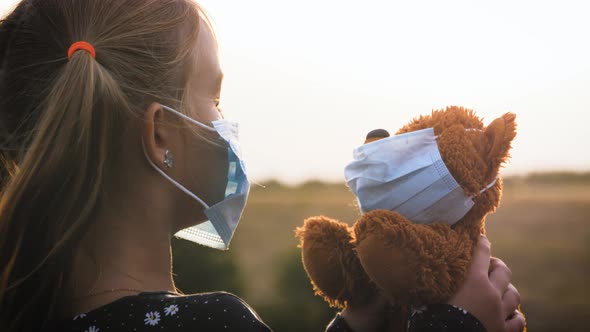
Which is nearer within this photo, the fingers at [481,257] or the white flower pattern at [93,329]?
the white flower pattern at [93,329]

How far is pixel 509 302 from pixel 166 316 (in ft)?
2.82

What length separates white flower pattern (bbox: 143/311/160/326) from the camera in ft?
A: 4.41

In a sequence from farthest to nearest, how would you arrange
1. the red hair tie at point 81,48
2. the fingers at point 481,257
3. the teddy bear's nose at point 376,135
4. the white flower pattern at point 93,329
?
the teddy bear's nose at point 376,135, the fingers at point 481,257, the red hair tie at point 81,48, the white flower pattern at point 93,329

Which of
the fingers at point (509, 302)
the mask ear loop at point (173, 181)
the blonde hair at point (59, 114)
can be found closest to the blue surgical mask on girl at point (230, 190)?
the mask ear loop at point (173, 181)

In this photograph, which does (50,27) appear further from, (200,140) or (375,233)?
(375,233)

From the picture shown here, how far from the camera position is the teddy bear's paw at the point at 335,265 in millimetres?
1772

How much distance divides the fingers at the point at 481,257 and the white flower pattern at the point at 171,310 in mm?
743

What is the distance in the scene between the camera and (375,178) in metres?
1.61

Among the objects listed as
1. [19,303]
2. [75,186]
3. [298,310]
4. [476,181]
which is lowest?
[298,310]

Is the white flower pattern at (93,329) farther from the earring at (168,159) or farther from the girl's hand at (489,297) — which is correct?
the girl's hand at (489,297)

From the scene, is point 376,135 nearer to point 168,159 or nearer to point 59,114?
point 168,159

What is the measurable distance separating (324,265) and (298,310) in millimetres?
2552

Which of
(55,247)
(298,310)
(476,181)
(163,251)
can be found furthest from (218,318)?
(298,310)

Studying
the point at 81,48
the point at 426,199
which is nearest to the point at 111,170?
the point at 81,48
